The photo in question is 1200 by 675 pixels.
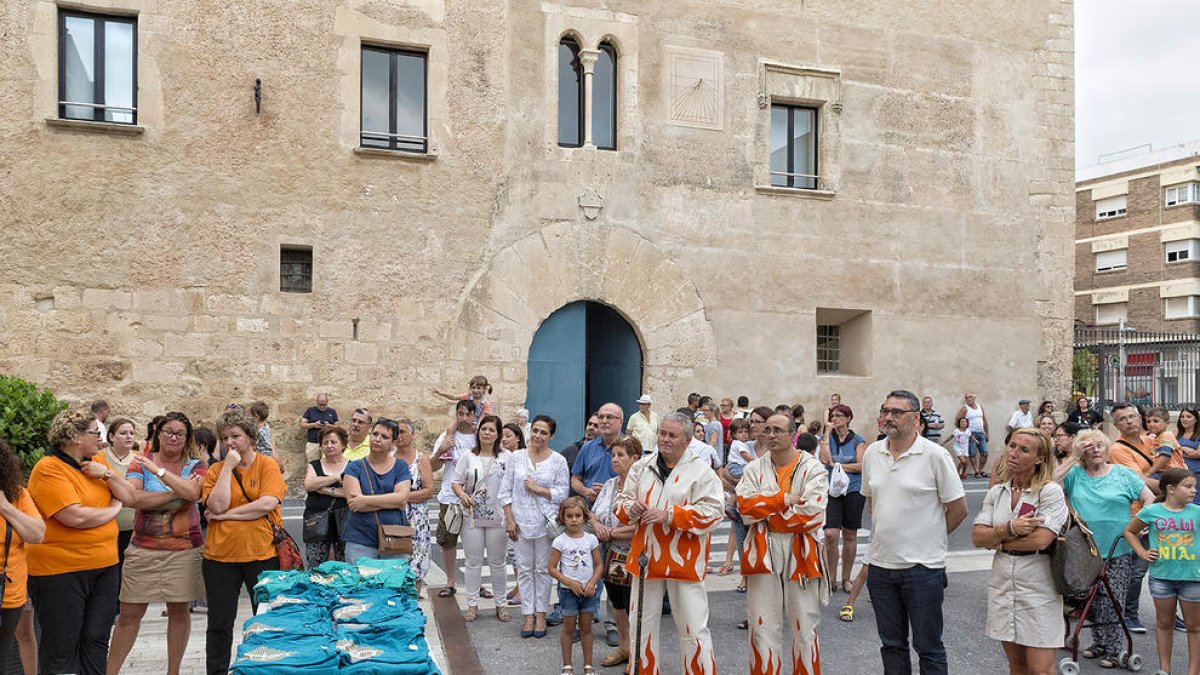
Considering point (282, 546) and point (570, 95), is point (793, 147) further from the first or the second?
point (282, 546)

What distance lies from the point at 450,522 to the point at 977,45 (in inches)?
579

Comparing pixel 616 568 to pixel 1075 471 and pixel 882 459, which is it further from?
pixel 1075 471

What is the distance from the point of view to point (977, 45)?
18.3 m

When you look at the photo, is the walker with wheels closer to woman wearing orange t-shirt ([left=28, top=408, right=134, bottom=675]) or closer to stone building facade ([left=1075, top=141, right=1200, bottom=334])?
woman wearing orange t-shirt ([left=28, top=408, right=134, bottom=675])

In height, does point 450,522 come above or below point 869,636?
above

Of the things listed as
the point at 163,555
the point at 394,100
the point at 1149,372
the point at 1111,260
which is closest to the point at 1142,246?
the point at 1111,260

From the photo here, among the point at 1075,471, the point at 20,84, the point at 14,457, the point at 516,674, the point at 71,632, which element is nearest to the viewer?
the point at 14,457

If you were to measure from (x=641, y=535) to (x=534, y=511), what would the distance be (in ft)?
7.11

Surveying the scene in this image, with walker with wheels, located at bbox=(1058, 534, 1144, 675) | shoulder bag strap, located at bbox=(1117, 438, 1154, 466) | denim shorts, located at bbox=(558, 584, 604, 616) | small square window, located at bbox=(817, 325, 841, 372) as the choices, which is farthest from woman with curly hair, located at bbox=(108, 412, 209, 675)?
small square window, located at bbox=(817, 325, 841, 372)

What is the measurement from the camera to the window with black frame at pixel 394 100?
48.9 feet

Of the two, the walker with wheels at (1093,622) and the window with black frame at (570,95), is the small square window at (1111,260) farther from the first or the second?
the walker with wheels at (1093,622)

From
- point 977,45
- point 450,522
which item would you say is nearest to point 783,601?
point 450,522

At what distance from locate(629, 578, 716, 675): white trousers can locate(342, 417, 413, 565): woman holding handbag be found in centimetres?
210

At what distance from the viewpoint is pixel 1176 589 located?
6520mm
